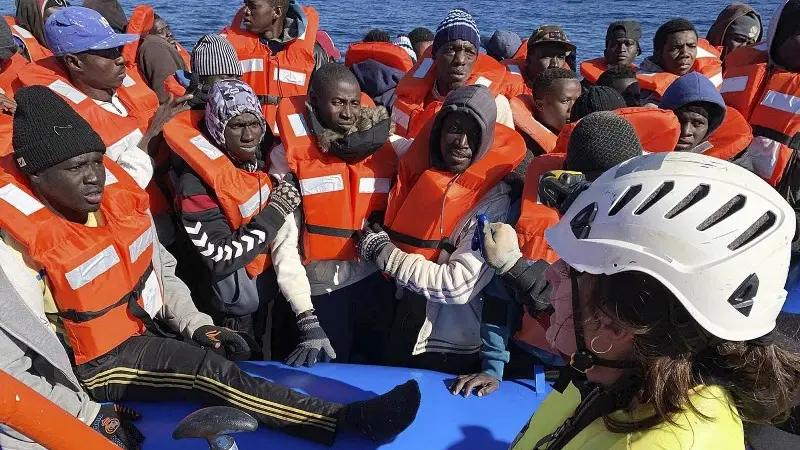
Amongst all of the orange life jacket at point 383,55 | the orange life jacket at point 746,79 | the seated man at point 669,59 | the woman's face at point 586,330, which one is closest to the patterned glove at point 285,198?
the woman's face at point 586,330

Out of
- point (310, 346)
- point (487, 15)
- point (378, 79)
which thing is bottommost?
point (487, 15)

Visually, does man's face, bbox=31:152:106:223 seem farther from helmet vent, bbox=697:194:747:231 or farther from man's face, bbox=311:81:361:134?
helmet vent, bbox=697:194:747:231

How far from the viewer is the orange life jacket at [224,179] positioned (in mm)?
2488

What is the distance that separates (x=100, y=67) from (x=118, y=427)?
1724 millimetres

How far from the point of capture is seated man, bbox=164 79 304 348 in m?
2.48

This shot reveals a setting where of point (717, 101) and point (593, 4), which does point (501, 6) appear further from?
point (717, 101)

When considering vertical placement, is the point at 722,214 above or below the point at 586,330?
above

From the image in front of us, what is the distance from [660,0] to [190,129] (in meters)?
15.6

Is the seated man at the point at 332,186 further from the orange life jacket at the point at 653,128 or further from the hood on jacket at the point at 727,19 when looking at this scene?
the hood on jacket at the point at 727,19

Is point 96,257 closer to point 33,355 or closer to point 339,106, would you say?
point 33,355

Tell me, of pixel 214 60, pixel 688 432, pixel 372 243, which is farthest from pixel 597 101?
pixel 688 432

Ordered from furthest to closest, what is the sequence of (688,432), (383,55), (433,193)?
(383,55), (433,193), (688,432)

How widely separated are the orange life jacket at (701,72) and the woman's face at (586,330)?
3.10 meters

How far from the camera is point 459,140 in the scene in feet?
8.00
